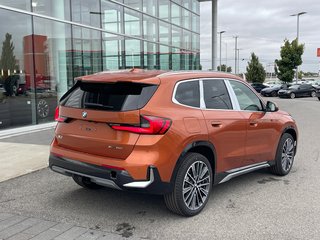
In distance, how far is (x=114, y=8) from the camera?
55.2 feet

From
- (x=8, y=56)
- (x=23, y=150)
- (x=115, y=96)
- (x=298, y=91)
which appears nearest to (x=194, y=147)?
(x=115, y=96)

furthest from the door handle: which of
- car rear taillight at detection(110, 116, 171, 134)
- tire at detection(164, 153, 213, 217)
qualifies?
car rear taillight at detection(110, 116, 171, 134)

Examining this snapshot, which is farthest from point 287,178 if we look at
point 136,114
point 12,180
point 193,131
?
point 12,180

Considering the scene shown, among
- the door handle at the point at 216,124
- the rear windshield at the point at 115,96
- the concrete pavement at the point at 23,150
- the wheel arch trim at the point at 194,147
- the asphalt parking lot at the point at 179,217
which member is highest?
the rear windshield at the point at 115,96

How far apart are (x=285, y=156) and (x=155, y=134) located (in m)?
3.19

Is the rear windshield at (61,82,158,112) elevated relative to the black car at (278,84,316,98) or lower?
elevated

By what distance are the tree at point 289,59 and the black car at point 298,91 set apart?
39.1 ft

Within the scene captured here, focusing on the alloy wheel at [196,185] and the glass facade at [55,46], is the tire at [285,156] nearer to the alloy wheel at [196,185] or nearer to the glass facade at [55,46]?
the alloy wheel at [196,185]

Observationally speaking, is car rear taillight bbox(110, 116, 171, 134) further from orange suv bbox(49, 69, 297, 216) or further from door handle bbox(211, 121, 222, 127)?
door handle bbox(211, 121, 222, 127)

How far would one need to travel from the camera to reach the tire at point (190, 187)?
4.16 m

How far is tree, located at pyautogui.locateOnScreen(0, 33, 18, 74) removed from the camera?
11953 millimetres

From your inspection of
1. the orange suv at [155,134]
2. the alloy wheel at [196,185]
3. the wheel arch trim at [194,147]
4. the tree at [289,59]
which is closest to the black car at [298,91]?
the tree at [289,59]

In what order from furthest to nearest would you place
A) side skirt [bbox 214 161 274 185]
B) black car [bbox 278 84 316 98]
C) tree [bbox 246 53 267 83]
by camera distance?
tree [bbox 246 53 267 83] < black car [bbox 278 84 316 98] < side skirt [bbox 214 161 274 185]

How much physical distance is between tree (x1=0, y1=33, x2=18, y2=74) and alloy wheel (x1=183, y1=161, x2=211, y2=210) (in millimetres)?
9557
